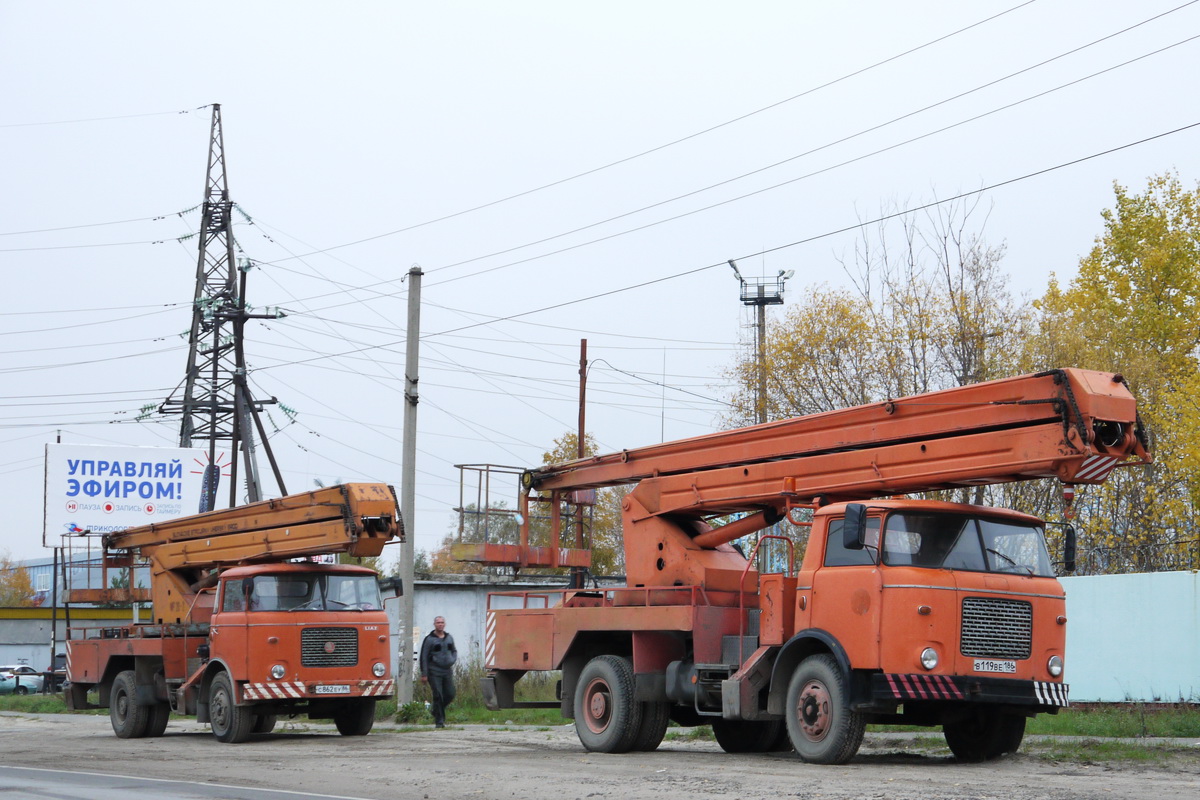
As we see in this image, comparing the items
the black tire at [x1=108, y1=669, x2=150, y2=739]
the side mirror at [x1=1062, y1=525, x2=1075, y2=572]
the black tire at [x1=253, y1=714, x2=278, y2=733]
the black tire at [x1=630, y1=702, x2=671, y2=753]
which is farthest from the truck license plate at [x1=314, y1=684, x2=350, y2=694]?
the side mirror at [x1=1062, y1=525, x2=1075, y2=572]

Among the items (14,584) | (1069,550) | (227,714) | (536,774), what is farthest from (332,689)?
(14,584)

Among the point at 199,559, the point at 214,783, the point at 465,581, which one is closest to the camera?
the point at 214,783

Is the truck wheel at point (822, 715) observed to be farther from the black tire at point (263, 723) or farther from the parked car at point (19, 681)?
the parked car at point (19, 681)

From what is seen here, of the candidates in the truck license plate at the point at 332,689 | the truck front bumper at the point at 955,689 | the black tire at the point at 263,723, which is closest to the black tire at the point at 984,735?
the truck front bumper at the point at 955,689

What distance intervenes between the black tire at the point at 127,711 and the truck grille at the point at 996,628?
13.6 meters

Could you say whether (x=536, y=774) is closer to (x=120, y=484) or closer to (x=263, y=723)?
(x=263, y=723)

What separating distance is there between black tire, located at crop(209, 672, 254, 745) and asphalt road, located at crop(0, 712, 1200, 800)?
470 millimetres

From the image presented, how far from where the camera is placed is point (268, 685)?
18609mm

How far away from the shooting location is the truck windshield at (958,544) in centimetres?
1289

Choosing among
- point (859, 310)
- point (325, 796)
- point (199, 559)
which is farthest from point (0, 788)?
point (859, 310)

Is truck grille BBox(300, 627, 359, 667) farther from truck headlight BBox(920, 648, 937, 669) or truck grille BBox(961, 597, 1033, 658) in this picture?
truck grille BBox(961, 597, 1033, 658)

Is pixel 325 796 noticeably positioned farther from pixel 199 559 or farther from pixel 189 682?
pixel 199 559

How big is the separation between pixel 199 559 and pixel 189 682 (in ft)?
8.14

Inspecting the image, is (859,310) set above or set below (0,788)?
above
